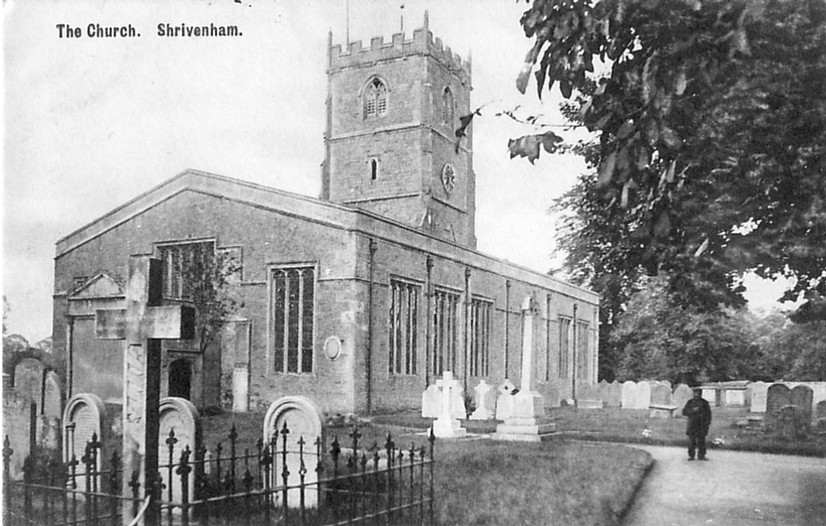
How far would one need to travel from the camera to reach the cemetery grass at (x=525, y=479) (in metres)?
4.45

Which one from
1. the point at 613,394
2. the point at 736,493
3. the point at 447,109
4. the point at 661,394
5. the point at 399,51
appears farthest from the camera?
the point at 447,109

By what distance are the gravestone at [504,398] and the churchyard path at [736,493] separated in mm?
3518

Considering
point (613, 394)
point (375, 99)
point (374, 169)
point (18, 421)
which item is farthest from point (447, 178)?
point (18, 421)

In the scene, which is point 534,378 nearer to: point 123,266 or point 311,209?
point 311,209

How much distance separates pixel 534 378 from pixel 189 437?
4.88 meters

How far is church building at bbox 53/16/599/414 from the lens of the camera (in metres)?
5.56

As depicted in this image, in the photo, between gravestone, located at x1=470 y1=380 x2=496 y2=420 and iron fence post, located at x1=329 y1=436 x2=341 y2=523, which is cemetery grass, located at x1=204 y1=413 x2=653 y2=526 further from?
gravestone, located at x1=470 y1=380 x2=496 y2=420

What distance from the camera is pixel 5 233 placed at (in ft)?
16.8

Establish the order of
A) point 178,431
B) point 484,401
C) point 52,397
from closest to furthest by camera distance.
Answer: point 178,431 → point 52,397 → point 484,401

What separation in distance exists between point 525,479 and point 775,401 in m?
2.40

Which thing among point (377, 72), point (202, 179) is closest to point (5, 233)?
point (202, 179)

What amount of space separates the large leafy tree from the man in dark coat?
4.33 feet

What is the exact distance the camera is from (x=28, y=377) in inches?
234

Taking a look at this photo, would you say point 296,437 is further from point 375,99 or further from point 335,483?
point 375,99
